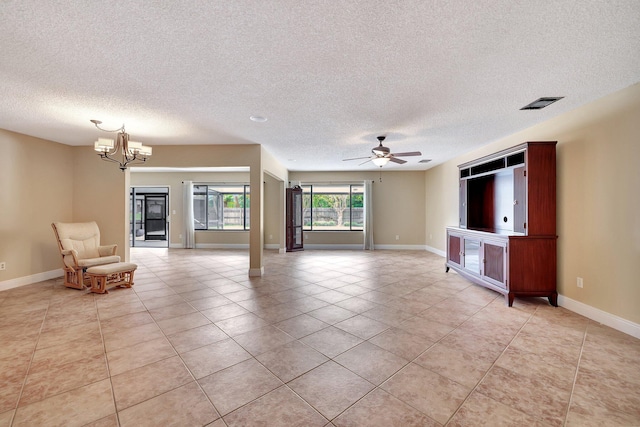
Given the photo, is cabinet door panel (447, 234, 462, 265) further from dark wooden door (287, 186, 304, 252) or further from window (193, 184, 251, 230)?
window (193, 184, 251, 230)

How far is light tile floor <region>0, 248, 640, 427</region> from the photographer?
1.62 m

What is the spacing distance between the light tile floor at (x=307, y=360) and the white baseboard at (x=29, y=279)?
0.81 feet

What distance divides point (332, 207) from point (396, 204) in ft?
6.91

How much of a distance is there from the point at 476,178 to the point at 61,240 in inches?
288

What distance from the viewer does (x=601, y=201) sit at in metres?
2.98

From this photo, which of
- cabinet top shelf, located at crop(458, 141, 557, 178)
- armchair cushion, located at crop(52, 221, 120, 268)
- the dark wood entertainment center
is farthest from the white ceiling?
armchair cushion, located at crop(52, 221, 120, 268)

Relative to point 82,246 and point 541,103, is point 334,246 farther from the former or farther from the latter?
point 541,103

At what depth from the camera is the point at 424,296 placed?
3.86m

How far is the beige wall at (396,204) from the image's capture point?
331 inches

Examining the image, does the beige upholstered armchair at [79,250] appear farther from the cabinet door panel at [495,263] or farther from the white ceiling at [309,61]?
the cabinet door panel at [495,263]

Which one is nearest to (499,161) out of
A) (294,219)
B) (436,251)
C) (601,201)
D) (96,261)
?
(601,201)

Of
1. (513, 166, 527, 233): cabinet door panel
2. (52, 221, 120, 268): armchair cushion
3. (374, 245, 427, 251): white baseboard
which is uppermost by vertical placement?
(513, 166, 527, 233): cabinet door panel

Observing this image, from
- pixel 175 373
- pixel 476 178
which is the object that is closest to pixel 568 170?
pixel 476 178

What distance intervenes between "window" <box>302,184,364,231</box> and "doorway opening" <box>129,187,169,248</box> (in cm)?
488
